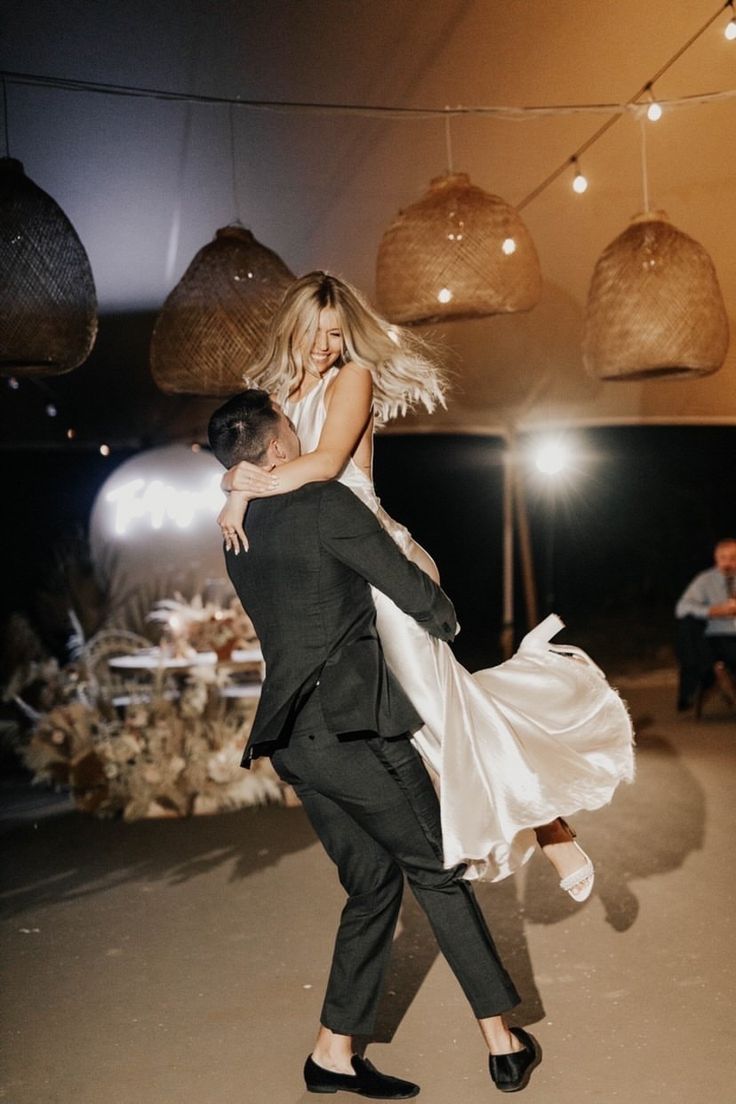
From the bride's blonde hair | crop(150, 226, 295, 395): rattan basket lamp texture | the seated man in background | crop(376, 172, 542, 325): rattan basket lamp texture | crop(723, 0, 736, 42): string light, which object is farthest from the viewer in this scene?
the seated man in background

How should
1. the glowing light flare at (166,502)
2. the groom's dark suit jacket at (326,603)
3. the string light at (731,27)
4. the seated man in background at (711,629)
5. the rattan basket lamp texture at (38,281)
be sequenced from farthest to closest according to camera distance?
1. the glowing light flare at (166,502)
2. the seated man in background at (711,629)
3. the string light at (731,27)
4. the rattan basket lamp texture at (38,281)
5. the groom's dark suit jacket at (326,603)

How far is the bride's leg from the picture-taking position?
3084mm

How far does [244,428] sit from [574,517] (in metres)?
13.1

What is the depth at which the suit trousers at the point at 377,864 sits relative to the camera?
2.78m

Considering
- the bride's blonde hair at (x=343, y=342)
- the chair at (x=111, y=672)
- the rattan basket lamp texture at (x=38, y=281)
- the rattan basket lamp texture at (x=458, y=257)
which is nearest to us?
the bride's blonde hair at (x=343, y=342)

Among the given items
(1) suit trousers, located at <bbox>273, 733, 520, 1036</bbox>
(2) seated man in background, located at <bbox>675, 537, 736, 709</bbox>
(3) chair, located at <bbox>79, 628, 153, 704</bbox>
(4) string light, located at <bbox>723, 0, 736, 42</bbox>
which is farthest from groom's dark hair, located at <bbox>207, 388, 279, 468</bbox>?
(2) seated man in background, located at <bbox>675, 537, 736, 709</bbox>

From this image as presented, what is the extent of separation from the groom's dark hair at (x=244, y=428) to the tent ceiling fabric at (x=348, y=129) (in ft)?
6.35

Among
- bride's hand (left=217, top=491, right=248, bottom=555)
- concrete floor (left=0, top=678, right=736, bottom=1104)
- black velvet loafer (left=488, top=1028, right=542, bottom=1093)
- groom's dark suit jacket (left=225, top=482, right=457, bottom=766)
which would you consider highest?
bride's hand (left=217, top=491, right=248, bottom=555)

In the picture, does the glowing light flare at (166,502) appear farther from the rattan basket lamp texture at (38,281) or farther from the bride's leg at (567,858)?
the bride's leg at (567,858)

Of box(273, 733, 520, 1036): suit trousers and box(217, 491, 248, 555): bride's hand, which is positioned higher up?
box(217, 491, 248, 555): bride's hand

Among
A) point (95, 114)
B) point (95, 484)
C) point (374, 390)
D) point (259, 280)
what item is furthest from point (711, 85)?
point (95, 484)

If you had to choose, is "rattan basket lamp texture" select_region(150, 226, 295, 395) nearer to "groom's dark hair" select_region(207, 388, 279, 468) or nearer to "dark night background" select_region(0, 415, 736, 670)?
"groom's dark hair" select_region(207, 388, 279, 468)

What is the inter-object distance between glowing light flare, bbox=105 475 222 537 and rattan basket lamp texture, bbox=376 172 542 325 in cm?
423

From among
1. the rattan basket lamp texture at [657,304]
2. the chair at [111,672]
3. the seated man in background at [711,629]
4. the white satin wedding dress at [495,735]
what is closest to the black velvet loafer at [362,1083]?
the white satin wedding dress at [495,735]
